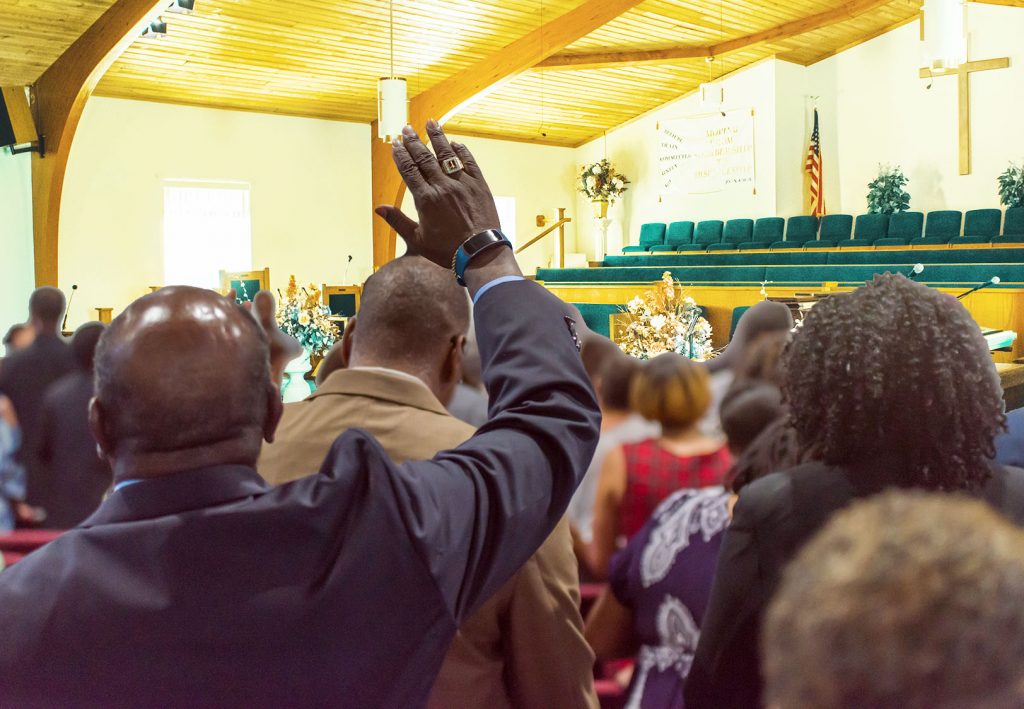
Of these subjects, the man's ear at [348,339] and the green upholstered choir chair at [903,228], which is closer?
the man's ear at [348,339]

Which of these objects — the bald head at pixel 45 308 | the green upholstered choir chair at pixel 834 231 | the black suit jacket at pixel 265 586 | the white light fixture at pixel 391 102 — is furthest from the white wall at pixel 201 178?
the black suit jacket at pixel 265 586

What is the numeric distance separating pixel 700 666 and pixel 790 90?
43.6ft

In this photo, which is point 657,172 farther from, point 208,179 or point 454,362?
point 454,362

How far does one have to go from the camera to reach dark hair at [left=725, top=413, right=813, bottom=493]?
4.16 feet

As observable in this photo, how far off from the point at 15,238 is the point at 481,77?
17.1 ft

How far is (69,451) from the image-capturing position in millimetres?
1806

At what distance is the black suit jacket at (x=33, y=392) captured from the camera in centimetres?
179

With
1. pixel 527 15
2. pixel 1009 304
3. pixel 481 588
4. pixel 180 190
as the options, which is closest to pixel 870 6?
pixel 527 15

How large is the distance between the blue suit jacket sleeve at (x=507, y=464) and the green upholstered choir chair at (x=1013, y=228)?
34.4 ft

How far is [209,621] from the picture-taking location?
0.79 metres

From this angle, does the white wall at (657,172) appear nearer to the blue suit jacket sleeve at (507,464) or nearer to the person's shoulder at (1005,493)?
the person's shoulder at (1005,493)

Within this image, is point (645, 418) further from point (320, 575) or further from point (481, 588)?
point (320, 575)

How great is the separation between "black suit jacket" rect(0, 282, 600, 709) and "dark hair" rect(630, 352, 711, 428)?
1.60ft

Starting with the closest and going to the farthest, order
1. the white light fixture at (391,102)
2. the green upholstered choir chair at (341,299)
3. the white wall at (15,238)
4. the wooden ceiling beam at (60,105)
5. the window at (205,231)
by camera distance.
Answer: the wooden ceiling beam at (60,105)
the white light fixture at (391,102)
the white wall at (15,238)
the green upholstered choir chair at (341,299)
the window at (205,231)
